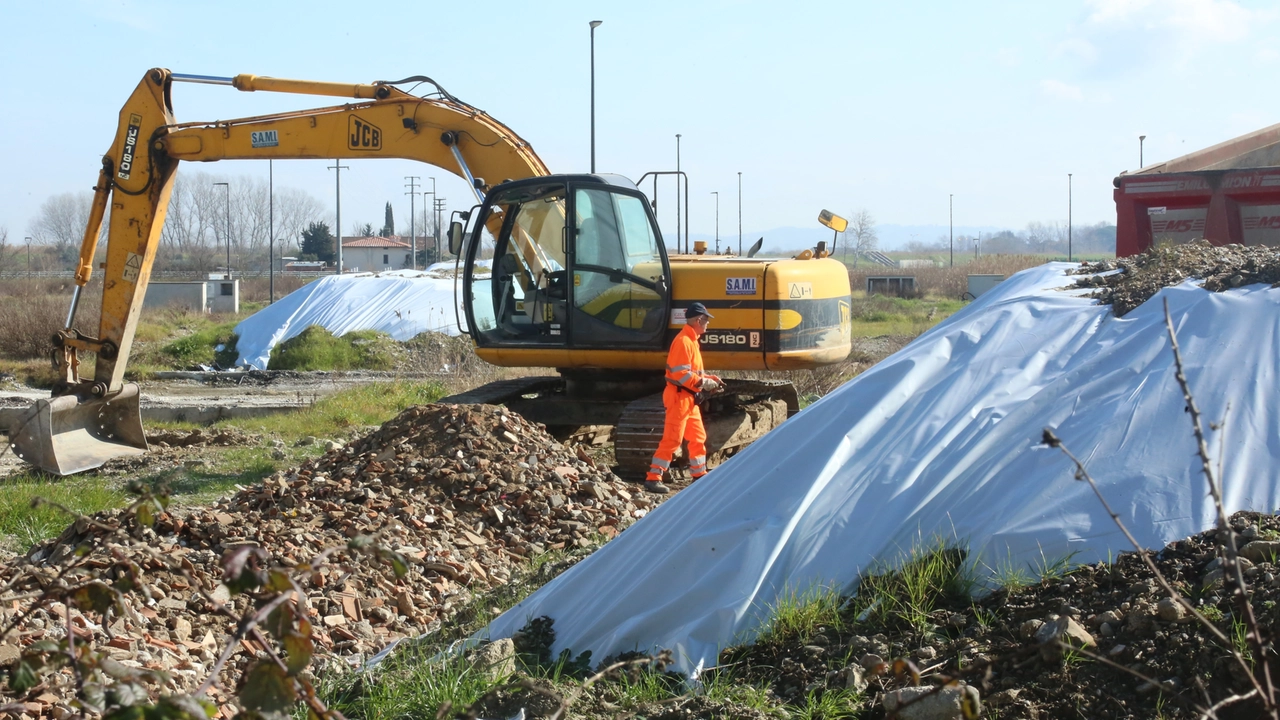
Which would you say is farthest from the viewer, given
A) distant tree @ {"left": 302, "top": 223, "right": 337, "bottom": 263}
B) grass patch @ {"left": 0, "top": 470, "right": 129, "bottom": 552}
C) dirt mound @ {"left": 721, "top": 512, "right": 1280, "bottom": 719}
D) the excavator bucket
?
distant tree @ {"left": 302, "top": 223, "right": 337, "bottom": 263}

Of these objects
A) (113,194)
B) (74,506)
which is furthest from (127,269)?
(74,506)

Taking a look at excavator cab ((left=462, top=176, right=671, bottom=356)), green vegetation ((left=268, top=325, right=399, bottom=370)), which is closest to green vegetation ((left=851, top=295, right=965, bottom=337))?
green vegetation ((left=268, top=325, right=399, bottom=370))

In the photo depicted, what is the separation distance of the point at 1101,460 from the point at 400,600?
377 centimetres

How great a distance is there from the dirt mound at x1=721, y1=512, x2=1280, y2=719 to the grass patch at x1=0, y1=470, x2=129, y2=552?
5736 millimetres

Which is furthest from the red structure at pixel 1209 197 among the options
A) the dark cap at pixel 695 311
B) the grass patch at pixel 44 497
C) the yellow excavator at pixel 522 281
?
the grass patch at pixel 44 497

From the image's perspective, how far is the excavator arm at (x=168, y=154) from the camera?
440 inches

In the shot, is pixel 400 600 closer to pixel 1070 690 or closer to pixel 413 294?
pixel 1070 690

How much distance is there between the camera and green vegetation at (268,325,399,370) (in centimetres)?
2305

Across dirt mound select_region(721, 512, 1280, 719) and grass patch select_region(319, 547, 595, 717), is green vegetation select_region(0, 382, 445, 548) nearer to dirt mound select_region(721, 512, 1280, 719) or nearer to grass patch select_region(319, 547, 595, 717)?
grass patch select_region(319, 547, 595, 717)

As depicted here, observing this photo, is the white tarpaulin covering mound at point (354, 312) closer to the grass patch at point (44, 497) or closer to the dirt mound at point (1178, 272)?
the grass patch at point (44, 497)

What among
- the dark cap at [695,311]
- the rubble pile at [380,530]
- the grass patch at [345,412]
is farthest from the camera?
the grass patch at [345,412]

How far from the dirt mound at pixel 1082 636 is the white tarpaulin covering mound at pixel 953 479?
0.56 ft

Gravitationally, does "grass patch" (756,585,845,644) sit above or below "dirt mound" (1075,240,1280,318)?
below

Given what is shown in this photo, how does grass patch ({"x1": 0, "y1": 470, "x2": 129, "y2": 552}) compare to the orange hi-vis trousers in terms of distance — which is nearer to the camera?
grass patch ({"x1": 0, "y1": 470, "x2": 129, "y2": 552})
